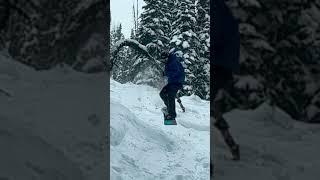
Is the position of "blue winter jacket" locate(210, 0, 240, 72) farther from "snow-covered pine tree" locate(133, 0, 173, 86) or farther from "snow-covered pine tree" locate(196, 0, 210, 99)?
"snow-covered pine tree" locate(196, 0, 210, 99)

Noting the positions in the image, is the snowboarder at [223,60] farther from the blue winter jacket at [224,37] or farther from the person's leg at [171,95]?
the person's leg at [171,95]

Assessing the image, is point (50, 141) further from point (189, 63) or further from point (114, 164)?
point (189, 63)

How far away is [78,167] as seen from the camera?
4750 mm

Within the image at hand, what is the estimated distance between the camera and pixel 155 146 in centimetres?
896

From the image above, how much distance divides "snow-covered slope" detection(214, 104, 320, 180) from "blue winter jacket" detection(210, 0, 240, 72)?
1.92ft

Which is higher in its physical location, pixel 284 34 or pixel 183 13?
pixel 183 13

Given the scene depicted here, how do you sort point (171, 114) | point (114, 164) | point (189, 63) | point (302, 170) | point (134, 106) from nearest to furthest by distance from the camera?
point (302, 170) < point (114, 164) < point (171, 114) < point (134, 106) < point (189, 63)

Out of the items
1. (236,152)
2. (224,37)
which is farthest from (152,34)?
(236,152)

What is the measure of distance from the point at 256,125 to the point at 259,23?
114cm

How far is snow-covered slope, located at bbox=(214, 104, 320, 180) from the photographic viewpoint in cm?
455

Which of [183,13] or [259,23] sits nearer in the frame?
[259,23]

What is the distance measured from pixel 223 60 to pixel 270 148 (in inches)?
43.8

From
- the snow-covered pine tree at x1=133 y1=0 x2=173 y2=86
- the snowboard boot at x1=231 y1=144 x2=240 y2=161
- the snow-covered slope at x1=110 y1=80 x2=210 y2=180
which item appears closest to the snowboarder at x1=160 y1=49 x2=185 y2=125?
the snow-covered slope at x1=110 y1=80 x2=210 y2=180

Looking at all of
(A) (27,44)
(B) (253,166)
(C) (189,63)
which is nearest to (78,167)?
(A) (27,44)
